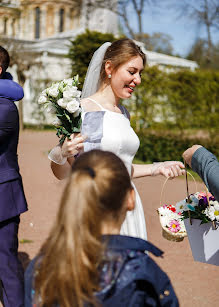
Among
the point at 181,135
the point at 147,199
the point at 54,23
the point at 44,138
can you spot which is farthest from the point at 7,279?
the point at 54,23

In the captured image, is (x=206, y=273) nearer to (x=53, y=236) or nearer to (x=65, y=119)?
(x=65, y=119)

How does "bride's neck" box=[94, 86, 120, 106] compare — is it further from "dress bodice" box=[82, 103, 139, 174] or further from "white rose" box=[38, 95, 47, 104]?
"white rose" box=[38, 95, 47, 104]

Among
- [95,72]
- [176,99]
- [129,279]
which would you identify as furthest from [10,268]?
[176,99]

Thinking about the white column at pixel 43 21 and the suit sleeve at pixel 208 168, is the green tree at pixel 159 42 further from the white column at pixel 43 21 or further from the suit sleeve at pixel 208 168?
the suit sleeve at pixel 208 168

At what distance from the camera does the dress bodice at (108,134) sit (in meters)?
2.62

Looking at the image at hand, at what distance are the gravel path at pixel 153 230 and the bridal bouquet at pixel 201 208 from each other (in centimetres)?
76

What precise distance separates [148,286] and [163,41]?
4005 centimetres

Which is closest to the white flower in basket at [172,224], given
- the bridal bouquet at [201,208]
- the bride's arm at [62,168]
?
the bridal bouquet at [201,208]

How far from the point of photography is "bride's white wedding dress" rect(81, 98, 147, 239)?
2.58 meters

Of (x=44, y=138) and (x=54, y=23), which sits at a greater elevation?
(x=54, y=23)

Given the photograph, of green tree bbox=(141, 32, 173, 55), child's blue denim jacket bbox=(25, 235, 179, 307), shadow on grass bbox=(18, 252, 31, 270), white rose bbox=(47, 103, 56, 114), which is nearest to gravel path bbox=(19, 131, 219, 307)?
shadow on grass bbox=(18, 252, 31, 270)

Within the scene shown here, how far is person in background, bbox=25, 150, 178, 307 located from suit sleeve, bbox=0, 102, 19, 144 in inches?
65.0

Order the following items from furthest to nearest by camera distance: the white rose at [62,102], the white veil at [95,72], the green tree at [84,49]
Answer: the green tree at [84,49] < the white veil at [95,72] < the white rose at [62,102]

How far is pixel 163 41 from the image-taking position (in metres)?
39.6
